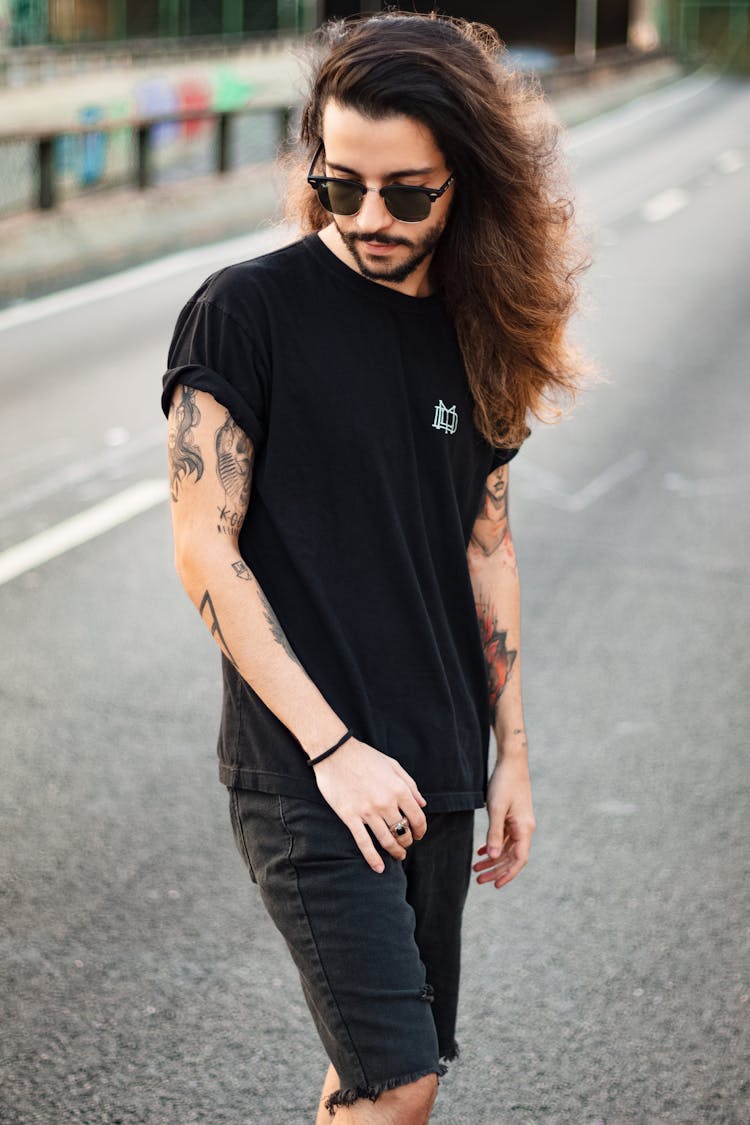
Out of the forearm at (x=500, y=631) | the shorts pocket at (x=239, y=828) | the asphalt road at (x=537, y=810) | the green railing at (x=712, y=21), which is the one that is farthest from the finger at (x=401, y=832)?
the green railing at (x=712, y=21)

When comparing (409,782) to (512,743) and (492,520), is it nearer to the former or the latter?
(512,743)

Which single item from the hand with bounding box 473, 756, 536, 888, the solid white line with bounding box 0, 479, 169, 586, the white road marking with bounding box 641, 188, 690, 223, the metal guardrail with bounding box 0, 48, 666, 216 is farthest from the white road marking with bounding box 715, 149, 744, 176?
the hand with bounding box 473, 756, 536, 888

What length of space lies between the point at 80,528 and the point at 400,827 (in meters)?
5.63

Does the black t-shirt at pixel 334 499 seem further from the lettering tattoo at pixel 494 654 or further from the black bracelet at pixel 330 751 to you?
the lettering tattoo at pixel 494 654

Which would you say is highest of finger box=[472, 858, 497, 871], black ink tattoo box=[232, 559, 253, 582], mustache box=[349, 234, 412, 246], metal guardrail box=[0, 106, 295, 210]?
mustache box=[349, 234, 412, 246]

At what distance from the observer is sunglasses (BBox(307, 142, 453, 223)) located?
8.63 ft

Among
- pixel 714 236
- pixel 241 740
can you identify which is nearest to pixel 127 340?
pixel 714 236

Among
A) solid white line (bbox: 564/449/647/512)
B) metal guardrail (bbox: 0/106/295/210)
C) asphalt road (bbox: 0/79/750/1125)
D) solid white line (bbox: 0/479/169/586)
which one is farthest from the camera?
metal guardrail (bbox: 0/106/295/210)

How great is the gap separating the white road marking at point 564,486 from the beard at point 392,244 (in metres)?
5.76

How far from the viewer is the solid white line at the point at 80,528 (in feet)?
24.0

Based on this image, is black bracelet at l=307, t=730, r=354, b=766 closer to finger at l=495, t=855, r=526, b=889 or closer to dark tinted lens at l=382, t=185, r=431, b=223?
finger at l=495, t=855, r=526, b=889

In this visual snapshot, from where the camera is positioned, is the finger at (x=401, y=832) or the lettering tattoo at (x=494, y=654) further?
the lettering tattoo at (x=494, y=654)

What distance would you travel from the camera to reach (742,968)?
417 centimetres

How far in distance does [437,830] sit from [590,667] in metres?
3.75
